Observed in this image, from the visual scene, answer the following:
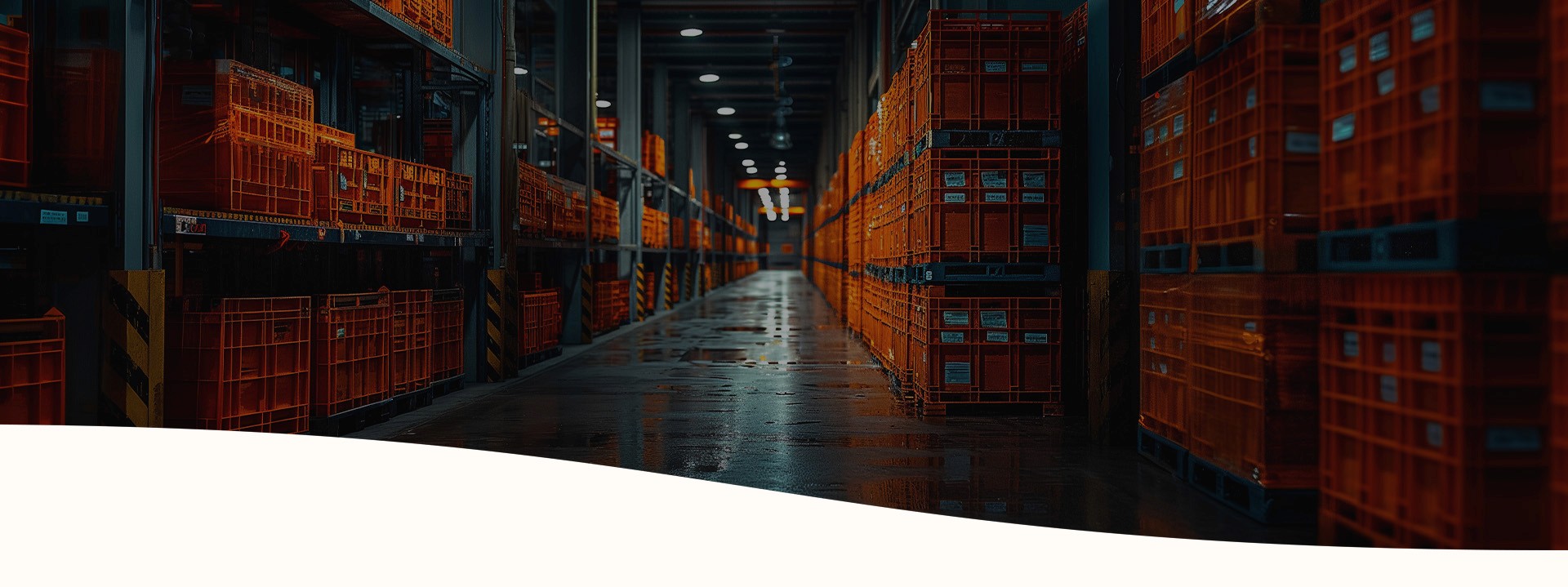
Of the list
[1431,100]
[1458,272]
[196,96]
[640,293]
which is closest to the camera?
[1458,272]

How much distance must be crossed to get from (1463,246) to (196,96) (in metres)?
6.73

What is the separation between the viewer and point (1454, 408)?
10.2 feet

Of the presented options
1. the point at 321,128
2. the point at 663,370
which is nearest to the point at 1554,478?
the point at 321,128

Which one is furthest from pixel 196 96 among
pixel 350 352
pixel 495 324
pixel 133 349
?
pixel 495 324

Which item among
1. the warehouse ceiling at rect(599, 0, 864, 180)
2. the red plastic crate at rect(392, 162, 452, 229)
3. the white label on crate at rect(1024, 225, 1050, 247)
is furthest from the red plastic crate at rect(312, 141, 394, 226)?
the warehouse ceiling at rect(599, 0, 864, 180)

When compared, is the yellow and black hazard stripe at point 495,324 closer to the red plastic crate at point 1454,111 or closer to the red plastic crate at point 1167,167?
the red plastic crate at point 1167,167

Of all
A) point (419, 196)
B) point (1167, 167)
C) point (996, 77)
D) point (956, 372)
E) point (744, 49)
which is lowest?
point (956, 372)

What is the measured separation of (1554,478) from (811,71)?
26.7 metres

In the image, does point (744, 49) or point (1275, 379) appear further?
point (744, 49)

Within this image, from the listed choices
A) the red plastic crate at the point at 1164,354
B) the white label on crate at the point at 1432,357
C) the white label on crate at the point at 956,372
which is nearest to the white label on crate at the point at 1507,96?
the white label on crate at the point at 1432,357

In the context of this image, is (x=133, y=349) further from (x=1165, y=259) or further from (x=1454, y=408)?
(x=1454, y=408)

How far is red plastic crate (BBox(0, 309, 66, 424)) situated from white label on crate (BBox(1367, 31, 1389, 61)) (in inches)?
256

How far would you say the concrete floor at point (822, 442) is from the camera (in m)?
4.78

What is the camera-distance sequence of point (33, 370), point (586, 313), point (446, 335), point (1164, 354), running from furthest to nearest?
point (586, 313)
point (446, 335)
point (1164, 354)
point (33, 370)
